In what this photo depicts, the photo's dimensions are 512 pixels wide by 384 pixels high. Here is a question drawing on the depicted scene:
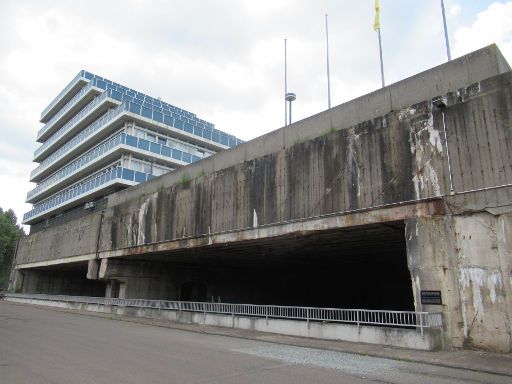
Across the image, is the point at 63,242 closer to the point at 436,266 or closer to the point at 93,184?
the point at 93,184

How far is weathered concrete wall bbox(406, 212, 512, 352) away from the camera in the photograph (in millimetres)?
11289

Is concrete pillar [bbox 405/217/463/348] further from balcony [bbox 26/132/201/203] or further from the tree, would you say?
the tree

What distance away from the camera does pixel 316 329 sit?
49.0 ft

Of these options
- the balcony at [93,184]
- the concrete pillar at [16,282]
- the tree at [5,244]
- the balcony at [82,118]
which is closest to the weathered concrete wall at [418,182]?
the balcony at [93,184]

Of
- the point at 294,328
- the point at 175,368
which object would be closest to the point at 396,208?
the point at 294,328

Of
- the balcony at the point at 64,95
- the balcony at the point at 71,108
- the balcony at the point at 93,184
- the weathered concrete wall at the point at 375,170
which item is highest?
the balcony at the point at 64,95

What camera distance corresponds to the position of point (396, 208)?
13.9 metres

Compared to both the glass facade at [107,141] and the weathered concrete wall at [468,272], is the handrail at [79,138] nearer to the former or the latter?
the glass facade at [107,141]

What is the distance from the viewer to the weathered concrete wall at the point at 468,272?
1129 cm

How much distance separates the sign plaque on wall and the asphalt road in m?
2.80

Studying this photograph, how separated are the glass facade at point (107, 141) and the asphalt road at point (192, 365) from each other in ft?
103

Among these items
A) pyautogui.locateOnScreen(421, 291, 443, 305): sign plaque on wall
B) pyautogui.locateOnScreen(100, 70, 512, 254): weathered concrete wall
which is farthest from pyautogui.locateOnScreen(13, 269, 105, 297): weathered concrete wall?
pyautogui.locateOnScreen(421, 291, 443, 305): sign plaque on wall

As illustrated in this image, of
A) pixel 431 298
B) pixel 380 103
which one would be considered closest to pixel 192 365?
pixel 431 298

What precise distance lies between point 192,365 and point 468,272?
26.9 ft
